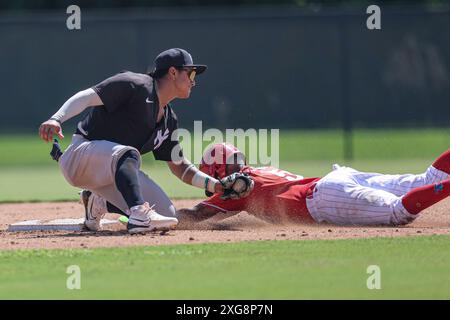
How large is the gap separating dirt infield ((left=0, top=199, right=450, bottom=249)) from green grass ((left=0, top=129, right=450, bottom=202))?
5.41m

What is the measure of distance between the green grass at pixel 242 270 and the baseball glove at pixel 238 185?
2.42 ft

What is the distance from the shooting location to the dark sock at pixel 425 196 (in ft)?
23.7

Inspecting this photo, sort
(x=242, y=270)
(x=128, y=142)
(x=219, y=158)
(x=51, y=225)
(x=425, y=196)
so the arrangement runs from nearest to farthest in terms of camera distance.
→ (x=242, y=270) → (x=425, y=196) → (x=128, y=142) → (x=219, y=158) → (x=51, y=225)

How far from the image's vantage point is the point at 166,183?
13.7 meters

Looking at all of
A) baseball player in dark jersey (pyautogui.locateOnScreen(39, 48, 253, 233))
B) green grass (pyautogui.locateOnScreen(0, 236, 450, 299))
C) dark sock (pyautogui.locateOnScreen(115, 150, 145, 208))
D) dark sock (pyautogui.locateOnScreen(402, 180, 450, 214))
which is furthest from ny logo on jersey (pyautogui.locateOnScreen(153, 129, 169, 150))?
dark sock (pyautogui.locateOnScreen(402, 180, 450, 214))

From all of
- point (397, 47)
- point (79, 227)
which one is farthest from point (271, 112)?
point (79, 227)

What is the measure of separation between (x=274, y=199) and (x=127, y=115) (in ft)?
4.29

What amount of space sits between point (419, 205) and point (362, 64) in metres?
10.4

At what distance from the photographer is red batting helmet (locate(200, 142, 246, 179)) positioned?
8.17 metres

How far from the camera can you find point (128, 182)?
736 cm

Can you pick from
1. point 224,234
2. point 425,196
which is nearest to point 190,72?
point 224,234

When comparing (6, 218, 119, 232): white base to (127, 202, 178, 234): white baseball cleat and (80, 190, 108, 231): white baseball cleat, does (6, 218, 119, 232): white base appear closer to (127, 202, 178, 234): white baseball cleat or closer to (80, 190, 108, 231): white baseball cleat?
(80, 190, 108, 231): white baseball cleat

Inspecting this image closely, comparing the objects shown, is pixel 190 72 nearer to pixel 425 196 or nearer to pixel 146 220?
pixel 146 220

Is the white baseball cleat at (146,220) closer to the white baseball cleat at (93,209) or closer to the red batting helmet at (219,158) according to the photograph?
the white baseball cleat at (93,209)
